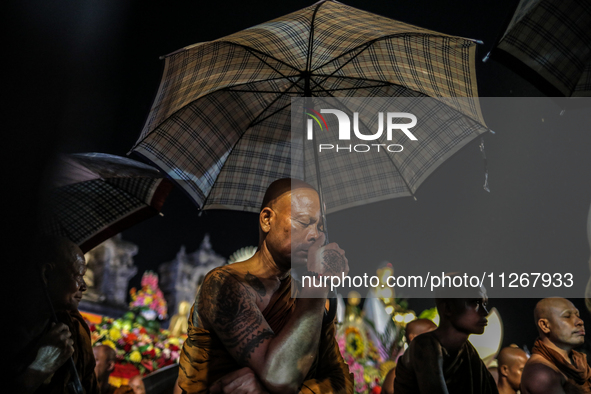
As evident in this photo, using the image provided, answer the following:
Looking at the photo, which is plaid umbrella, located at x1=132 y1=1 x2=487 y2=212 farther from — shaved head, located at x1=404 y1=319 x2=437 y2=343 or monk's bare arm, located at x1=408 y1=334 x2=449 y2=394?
shaved head, located at x1=404 y1=319 x2=437 y2=343

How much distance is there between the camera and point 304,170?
240 cm

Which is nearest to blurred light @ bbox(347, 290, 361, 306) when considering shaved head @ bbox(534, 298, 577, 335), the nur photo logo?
shaved head @ bbox(534, 298, 577, 335)

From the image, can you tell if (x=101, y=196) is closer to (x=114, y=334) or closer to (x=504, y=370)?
(x=114, y=334)

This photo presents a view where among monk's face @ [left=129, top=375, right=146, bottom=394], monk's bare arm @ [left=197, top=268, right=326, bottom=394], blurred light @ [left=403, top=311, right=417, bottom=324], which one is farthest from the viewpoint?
blurred light @ [left=403, top=311, right=417, bottom=324]

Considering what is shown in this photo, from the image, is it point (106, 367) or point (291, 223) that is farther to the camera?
point (106, 367)

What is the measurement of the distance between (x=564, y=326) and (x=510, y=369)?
0.76 metres

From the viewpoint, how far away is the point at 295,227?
63.7 inches

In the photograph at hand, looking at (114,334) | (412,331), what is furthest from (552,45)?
(114,334)

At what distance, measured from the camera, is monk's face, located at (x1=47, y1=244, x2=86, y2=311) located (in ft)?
6.48

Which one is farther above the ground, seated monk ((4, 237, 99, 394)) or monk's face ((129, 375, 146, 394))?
seated monk ((4, 237, 99, 394))

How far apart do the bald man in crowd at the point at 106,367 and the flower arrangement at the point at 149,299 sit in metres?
0.66

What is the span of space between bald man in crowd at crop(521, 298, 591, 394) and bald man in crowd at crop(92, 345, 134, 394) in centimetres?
235

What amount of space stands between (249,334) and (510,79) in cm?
293

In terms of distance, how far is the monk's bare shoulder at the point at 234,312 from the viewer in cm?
145
